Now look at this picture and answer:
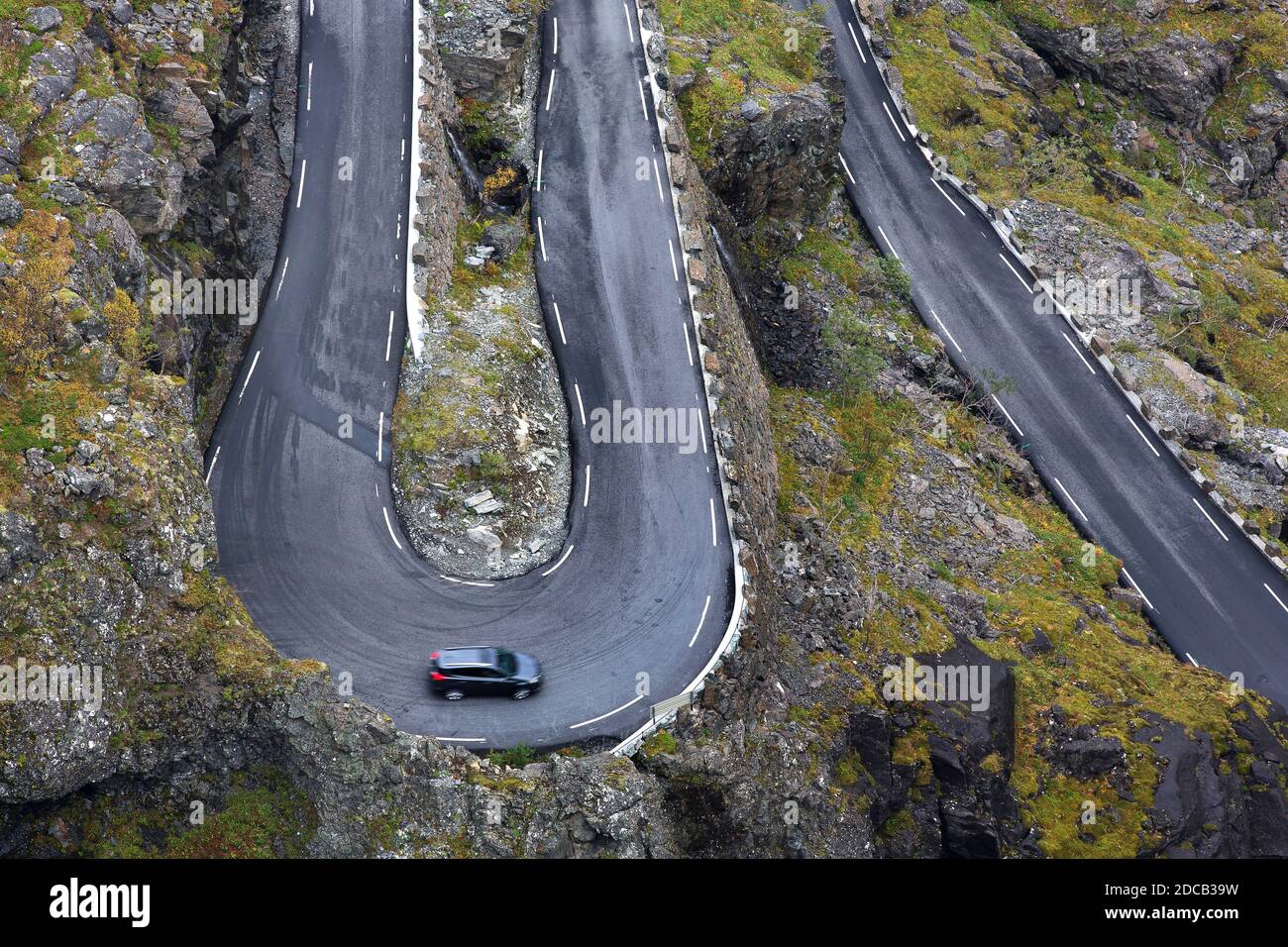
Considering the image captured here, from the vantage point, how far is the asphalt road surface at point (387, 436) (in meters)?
31.6

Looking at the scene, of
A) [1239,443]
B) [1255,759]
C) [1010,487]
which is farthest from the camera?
[1239,443]

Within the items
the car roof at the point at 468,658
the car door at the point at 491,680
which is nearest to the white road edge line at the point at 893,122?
the car roof at the point at 468,658

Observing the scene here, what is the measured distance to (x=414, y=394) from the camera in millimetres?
37312

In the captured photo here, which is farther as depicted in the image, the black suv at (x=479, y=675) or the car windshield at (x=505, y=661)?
the car windshield at (x=505, y=661)

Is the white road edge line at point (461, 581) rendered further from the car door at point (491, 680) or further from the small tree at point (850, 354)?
the small tree at point (850, 354)

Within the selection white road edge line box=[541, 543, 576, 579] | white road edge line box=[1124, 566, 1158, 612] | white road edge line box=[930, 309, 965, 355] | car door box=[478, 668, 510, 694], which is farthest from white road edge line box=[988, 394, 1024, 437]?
car door box=[478, 668, 510, 694]

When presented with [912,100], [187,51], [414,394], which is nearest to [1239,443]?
[912,100]

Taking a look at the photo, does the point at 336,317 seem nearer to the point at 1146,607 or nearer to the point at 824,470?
the point at 824,470

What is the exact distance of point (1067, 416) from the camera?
4988 cm

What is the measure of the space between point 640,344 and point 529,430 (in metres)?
6.26

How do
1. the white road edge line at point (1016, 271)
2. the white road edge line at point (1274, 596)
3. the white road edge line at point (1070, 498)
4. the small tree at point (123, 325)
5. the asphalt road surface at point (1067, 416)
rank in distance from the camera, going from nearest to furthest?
1. the small tree at point (123, 325)
2. the asphalt road surface at point (1067, 416)
3. the white road edge line at point (1274, 596)
4. the white road edge line at point (1070, 498)
5. the white road edge line at point (1016, 271)

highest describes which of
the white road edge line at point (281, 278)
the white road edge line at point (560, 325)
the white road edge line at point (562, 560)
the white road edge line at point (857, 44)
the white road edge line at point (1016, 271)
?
the white road edge line at point (857, 44)

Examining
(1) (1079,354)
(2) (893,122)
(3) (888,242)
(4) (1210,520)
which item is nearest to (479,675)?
(4) (1210,520)

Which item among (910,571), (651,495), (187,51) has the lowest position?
(910,571)
